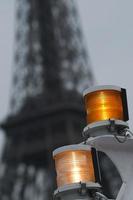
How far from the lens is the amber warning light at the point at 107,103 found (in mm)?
2619

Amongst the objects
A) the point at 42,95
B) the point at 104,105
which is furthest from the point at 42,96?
the point at 104,105

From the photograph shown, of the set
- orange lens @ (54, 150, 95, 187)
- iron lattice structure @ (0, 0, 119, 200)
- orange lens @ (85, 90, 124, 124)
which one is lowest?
orange lens @ (54, 150, 95, 187)

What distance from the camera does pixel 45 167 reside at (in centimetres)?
3606

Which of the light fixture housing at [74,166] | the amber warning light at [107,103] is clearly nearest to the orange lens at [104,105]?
the amber warning light at [107,103]

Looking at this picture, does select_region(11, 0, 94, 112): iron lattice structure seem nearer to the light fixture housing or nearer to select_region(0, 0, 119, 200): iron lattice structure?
select_region(0, 0, 119, 200): iron lattice structure

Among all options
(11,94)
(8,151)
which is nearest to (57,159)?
(8,151)

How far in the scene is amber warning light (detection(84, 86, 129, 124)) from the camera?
2.62 metres

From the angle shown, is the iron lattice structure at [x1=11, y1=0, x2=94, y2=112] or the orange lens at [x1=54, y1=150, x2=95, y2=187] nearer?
the orange lens at [x1=54, y1=150, x2=95, y2=187]

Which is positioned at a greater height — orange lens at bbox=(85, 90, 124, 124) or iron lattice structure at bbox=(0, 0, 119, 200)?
iron lattice structure at bbox=(0, 0, 119, 200)

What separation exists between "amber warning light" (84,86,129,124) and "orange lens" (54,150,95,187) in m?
0.15

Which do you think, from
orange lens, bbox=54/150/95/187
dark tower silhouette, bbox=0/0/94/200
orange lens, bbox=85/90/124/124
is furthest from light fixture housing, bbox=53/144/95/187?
dark tower silhouette, bbox=0/0/94/200

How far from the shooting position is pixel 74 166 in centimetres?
259

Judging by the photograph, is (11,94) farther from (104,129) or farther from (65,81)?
(104,129)

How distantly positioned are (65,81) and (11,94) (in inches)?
133
